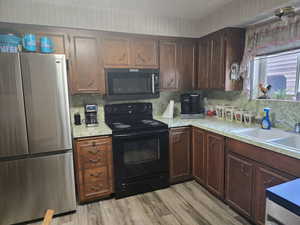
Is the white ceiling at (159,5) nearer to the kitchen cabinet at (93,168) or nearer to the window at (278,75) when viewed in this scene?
the window at (278,75)

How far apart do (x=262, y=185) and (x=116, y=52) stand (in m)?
2.31

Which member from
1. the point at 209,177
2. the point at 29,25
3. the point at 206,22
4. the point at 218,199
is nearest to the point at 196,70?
the point at 206,22

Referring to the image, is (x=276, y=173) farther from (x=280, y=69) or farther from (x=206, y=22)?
(x=206, y=22)

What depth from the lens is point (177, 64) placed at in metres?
2.98

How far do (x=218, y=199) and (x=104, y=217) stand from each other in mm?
1399

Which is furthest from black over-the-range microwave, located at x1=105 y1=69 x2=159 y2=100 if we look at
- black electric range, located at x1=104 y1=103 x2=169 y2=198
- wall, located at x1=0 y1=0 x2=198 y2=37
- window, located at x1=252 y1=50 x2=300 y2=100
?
window, located at x1=252 y1=50 x2=300 y2=100

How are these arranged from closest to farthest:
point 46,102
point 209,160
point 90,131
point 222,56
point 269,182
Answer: point 269,182, point 46,102, point 90,131, point 209,160, point 222,56

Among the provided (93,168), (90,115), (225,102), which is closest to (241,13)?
(225,102)

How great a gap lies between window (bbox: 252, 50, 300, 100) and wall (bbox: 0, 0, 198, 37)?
3.89 ft

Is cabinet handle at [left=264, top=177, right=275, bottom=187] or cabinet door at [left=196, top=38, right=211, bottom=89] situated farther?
cabinet door at [left=196, top=38, right=211, bottom=89]

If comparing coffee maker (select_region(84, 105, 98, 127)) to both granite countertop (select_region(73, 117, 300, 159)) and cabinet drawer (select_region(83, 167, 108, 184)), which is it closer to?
granite countertop (select_region(73, 117, 300, 159))

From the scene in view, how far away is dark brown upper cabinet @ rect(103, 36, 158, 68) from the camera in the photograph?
258 centimetres

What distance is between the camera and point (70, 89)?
97.0 inches

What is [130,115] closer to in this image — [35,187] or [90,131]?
[90,131]
